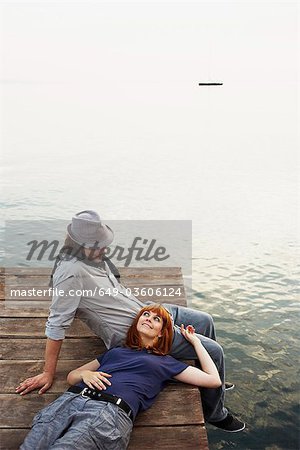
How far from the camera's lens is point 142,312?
395cm

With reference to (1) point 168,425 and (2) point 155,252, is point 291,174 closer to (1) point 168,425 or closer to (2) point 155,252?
(2) point 155,252

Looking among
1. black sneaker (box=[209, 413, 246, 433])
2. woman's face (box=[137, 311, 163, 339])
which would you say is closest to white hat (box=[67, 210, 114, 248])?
woman's face (box=[137, 311, 163, 339])

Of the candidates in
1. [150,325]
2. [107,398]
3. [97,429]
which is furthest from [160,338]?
[97,429]

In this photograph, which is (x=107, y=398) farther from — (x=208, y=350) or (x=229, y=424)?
(x=229, y=424)

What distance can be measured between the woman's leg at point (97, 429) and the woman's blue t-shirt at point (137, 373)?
139 millimetres

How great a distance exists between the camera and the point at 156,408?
11.6 feet

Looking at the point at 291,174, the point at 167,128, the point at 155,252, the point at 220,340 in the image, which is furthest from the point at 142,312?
the point at 167,128

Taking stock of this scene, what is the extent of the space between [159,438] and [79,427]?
531 millimetres

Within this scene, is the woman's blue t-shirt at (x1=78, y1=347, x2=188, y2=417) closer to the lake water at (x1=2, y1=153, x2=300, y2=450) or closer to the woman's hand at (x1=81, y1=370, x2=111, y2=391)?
the woman's hand at (x1=81, y1=370, x2=111, y2=391)

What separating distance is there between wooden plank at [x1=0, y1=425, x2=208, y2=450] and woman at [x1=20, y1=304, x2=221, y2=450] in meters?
0.12

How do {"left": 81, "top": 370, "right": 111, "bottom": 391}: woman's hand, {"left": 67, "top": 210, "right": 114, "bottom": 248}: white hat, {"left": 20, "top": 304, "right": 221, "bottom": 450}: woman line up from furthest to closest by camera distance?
{"left": 67, "top": 210, "right": 114, "bottom": 248}: white hat → {"left": 81, "top": 370, "right": 111, "bottom": 391}: woman's hand → {"left": 20, "top": 304, "right": 221, "bottom": 450}: woman

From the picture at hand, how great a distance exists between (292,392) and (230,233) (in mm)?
6218

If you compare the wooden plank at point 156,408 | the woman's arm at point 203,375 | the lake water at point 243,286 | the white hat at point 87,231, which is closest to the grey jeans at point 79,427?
the wooden plank at point 156,408

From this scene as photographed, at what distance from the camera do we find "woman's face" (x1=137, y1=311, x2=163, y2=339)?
3822 millimetres
